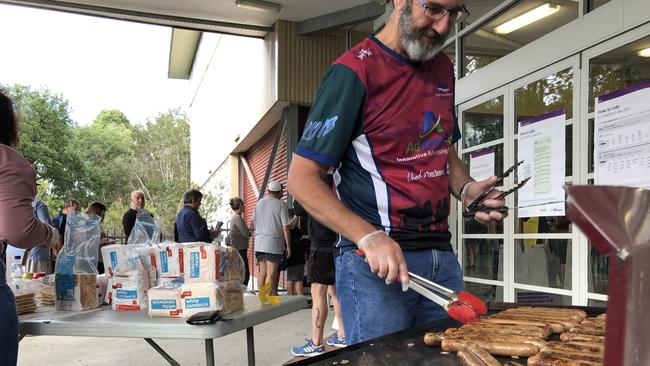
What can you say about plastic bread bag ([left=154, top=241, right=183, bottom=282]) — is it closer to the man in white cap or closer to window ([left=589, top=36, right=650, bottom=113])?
window ([left=589, top=36, right=650, bottom=113])

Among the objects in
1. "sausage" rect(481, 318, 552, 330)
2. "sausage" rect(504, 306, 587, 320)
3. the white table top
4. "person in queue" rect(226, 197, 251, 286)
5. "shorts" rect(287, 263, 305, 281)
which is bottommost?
"shorts" rect(287, 263, 305, 281)

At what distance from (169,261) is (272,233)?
5710mm

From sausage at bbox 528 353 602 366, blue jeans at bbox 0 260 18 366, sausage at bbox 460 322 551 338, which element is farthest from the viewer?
blue jeans at bbox 0 260 18 366

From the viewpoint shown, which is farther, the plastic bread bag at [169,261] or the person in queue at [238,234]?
the person in queue at [238,234]

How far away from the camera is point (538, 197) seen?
5105 millimetres

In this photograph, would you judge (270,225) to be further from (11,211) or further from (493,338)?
(493,338)

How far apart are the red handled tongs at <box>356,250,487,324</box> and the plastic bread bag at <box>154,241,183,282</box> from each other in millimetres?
1534

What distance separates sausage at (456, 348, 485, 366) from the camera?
1335mm

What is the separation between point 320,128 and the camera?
1.69 meters

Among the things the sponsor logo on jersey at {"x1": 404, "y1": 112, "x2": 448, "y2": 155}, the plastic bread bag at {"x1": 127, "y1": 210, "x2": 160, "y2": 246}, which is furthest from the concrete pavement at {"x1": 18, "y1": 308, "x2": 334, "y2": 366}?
the sponsor logo on jersey at {"x1": 404, "y1": 112, "x2": 448, "y2": 155}

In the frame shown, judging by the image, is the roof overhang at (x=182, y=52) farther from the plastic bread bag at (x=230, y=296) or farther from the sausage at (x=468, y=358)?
the sausage at (x=468, y=358)

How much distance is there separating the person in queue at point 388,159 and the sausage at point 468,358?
0.36 meters

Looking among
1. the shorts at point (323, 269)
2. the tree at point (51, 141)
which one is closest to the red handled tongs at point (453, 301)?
the shorts at point (323, 269)

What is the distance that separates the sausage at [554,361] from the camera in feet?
4.30
